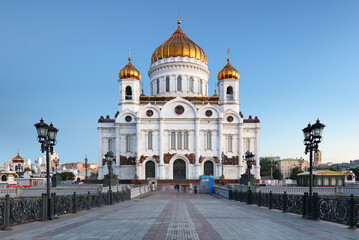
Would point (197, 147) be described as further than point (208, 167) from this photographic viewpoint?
No

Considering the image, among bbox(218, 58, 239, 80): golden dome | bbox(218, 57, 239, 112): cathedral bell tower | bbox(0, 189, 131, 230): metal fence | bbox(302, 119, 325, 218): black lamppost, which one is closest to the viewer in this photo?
bbox(0, 189, 131, 230): metal fence

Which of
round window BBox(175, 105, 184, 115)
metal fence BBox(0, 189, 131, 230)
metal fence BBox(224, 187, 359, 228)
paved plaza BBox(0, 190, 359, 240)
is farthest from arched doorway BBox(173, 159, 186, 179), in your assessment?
paved plaza BBox(0, 190, 359, 240)

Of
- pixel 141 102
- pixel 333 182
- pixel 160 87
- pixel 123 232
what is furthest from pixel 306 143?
pixel 160 87

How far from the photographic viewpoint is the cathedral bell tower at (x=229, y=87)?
165 feet

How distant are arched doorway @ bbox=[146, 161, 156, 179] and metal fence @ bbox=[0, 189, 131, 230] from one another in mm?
31209

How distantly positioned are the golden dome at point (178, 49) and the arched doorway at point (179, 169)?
19.3 m

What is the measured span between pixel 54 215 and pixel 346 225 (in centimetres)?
1027

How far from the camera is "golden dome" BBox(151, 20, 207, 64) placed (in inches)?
2149

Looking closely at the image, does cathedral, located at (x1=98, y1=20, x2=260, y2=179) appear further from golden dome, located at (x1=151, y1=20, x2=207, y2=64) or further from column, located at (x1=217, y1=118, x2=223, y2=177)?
golden dome, located at (x1=151, y1=20, x2=207, y2=64)

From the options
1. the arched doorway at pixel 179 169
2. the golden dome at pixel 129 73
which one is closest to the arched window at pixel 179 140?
the arched doorway at pixel 179 169

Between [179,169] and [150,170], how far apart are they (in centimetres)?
449

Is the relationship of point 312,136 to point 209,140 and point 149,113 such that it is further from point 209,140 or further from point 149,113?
point 149,113

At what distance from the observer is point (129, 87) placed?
50969 millimetres

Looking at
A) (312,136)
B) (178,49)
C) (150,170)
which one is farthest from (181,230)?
(178,49)
